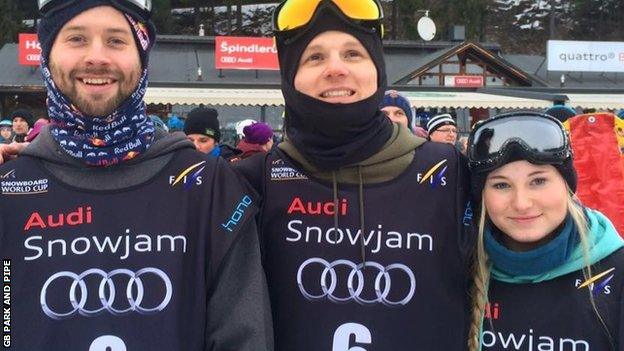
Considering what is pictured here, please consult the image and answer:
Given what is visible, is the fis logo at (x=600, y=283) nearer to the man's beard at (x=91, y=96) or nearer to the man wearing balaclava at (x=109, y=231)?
the man wearing balaclava at (x=109, y=231)

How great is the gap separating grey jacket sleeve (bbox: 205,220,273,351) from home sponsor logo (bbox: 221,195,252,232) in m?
0.03

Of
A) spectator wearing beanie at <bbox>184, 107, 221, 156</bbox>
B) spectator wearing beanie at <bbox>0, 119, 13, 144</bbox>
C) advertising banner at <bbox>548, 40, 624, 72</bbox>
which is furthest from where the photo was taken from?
advertising banner at <bbox>548, 40, 624, 72</bbox>

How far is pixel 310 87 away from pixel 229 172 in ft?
1.32

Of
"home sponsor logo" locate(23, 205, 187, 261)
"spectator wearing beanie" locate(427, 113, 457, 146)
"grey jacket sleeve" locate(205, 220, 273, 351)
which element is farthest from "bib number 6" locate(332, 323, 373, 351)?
"spectator wearing beanie" locate(427, 113, 457, 146)

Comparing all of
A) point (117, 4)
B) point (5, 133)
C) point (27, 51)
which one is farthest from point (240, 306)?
point (27, 51)

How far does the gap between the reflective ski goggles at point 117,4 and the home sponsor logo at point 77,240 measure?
0.57m

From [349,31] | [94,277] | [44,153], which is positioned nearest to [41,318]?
[94,277]

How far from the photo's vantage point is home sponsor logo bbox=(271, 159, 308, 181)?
85.9 inches

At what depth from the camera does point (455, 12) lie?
121 feet

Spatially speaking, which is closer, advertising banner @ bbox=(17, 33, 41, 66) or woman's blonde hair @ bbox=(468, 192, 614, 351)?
woman's blonde hair @ bbox=(468, 192, 614, 351)

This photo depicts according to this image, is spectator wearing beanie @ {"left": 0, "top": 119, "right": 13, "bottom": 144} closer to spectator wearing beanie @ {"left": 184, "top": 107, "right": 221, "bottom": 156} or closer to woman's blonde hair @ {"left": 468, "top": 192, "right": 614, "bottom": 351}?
spectator wearing beanie @ {"left": 184, "top": 107, "right": 221, "bottom": 156}

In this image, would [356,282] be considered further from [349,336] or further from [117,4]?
[117,4]

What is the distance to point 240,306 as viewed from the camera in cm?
188

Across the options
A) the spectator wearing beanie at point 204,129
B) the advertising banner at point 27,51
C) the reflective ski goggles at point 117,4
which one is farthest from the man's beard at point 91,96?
the advertising banner at point 27,51
